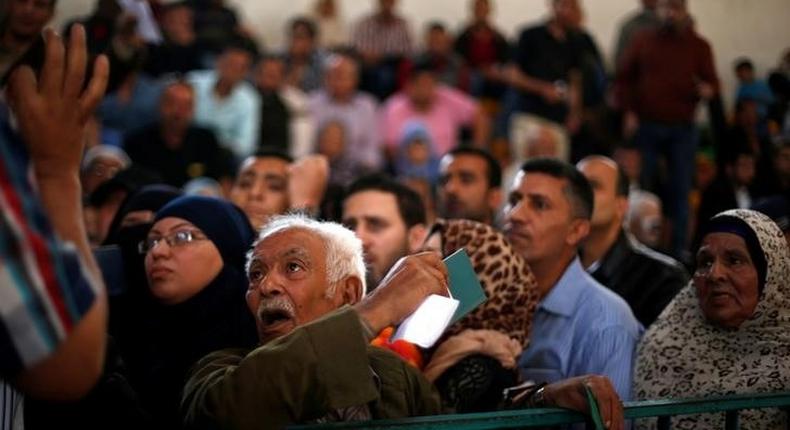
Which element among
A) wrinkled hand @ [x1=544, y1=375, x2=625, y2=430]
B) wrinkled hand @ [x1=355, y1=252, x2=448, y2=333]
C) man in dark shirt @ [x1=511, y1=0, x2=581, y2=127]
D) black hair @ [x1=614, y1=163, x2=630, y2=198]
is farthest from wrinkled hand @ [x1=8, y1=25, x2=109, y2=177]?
man in dark shirt @ [x1=511, y1=0, x2=581, y2=127]

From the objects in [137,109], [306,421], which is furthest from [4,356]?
[137,109]

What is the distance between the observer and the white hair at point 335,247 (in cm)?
338

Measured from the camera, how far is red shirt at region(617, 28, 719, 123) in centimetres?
835

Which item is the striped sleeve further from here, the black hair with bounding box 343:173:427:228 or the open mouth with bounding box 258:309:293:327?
the black hair with bounding box 343:173:427:228

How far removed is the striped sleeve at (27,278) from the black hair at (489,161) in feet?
16.6

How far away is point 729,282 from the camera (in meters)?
3.96

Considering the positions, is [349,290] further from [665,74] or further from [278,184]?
[665,74]

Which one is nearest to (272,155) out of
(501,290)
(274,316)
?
(501,290)

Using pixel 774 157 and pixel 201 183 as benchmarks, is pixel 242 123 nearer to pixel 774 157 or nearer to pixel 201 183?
pixel 201 183

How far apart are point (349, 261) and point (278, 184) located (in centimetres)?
319

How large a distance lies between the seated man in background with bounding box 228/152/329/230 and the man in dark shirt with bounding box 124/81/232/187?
291 cm

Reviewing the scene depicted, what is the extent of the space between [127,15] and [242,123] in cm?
391

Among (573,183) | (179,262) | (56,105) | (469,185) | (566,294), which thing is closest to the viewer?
(56,105)

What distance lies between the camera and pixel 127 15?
23.5 ft
